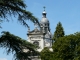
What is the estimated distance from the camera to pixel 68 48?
40.7 meters

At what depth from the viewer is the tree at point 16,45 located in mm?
7343

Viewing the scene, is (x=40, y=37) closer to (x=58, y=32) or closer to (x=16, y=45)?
(x=58, y=32)

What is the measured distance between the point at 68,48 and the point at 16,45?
33.5 meters

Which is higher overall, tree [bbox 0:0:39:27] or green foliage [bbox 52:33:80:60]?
green foliage [bbox 52:33:80:60]

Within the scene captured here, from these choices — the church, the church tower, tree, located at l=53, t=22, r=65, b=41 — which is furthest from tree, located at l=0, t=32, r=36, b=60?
the church tower

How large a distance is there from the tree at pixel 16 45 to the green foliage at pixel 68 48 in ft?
106

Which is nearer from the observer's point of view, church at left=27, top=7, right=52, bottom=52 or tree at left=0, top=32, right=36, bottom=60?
tree at left=0, top=32, right=36, bottom=60

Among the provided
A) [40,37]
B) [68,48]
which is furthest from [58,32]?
[40,37]

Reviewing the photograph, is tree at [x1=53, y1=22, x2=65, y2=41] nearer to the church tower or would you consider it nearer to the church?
the church

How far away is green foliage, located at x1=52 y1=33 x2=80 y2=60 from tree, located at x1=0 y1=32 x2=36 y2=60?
1276 inches

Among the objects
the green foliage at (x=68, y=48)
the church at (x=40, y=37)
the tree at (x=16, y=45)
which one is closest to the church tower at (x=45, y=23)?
the church at (x=40, y=37)

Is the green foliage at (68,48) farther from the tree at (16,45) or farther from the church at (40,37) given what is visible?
the tree at (16,45)

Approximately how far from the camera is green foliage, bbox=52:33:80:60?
132ft

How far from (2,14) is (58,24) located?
145ft
